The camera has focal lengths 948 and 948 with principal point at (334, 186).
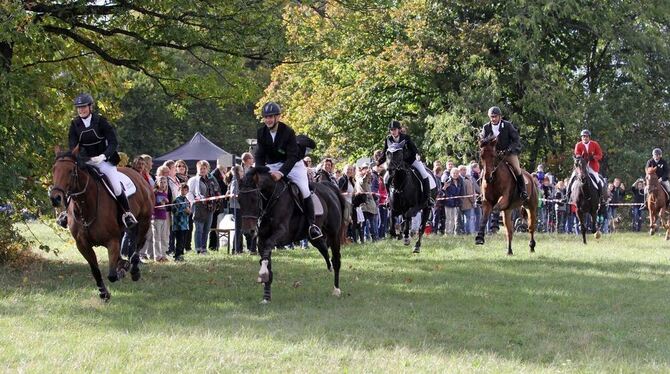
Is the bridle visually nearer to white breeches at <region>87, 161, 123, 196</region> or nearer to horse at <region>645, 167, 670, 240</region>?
white breeches at <region>87, 161, 123, 196</region>

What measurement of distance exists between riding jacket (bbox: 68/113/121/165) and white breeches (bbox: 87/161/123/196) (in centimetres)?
16

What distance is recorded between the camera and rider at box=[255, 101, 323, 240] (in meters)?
13.7

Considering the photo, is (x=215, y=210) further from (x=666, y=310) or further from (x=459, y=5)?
(x=459, y=5)

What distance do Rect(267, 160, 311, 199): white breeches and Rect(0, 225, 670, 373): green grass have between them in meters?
1.60

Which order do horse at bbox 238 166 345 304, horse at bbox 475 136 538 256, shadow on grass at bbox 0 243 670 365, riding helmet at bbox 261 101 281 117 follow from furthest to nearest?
horse at bbox 475 136 538 256 → riding helmet at bbox 261 101 281 117 → horse at bbox 238 166 345 304 → shadow on grass at bbox 0 243 670 365

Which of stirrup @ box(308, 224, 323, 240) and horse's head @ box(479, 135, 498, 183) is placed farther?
horse's head @ box(479, 135, 498, 183)

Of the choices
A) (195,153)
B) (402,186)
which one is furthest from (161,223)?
(195,153)

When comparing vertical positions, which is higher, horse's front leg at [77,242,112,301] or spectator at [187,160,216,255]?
spectator at [187,160,216,255]

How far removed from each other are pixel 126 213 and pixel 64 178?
163cm

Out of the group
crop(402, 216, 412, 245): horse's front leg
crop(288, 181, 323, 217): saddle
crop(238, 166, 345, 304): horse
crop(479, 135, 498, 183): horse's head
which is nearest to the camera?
crop(238, 166, 345, 304): horse

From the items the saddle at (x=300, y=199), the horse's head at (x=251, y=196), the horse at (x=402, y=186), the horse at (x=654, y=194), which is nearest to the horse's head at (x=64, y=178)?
the horse's head at (x=251, y=196)

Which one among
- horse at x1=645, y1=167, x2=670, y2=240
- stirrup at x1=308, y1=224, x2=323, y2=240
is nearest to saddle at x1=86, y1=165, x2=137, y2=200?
stirrup at x1=308, y1=224, x2=323, y2=240

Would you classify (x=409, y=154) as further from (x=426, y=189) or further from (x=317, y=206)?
(x=317, y=206)

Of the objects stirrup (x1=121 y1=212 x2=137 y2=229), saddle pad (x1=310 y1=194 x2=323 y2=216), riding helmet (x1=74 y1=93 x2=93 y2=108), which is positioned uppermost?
riding helmet (x1=74 y1=93 x2=93 y2=108)
